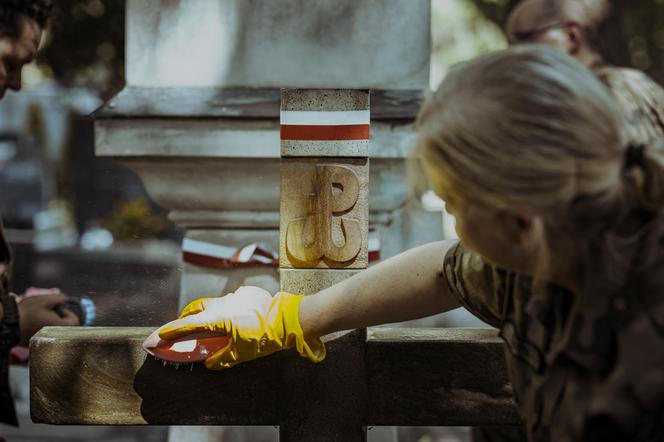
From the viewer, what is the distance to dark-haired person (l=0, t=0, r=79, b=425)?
2.10 m

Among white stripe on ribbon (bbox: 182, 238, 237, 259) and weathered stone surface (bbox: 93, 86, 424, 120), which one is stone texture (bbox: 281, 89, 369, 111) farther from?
white stripe on ribbon (bbox: 182, 238, 237, 259)

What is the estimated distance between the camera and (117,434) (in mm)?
3646

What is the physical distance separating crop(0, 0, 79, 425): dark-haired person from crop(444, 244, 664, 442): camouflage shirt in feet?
4.65

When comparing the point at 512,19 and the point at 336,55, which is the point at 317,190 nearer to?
the point at 512,19

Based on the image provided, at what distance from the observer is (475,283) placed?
3.76ft

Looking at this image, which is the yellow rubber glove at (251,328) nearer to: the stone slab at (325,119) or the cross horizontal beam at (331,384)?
the cross horizontal beam at (331,384)

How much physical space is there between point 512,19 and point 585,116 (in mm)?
1081

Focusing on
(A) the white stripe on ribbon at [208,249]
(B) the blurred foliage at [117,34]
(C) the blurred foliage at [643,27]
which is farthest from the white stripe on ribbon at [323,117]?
(B) the blurred foliage at [117,34]

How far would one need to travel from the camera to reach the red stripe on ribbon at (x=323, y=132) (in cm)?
129

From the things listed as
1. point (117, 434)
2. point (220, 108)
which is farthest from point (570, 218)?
point (117, 434)

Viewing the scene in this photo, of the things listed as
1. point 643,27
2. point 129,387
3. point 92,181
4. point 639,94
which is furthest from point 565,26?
point 643,27

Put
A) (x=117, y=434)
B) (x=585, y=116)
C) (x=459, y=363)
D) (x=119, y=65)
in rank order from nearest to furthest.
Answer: (x=585, y=116) → (x=459, y=363) → (x=117, y=434) → (x=119, y=65)

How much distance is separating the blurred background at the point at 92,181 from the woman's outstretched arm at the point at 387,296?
48.6 inches

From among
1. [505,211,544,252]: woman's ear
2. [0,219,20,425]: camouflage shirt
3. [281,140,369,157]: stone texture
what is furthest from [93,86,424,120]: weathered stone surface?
[505,211,544,252]: woman's ear
